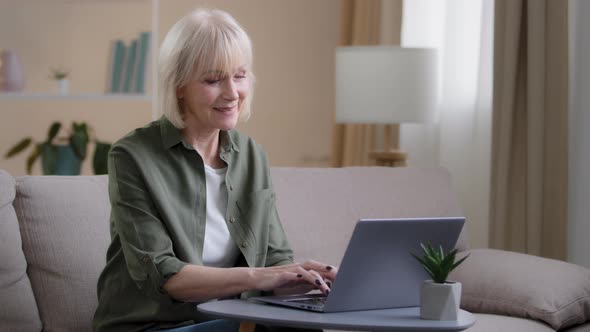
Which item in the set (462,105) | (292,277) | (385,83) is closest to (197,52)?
(292,277)

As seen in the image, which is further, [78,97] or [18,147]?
[78,97]

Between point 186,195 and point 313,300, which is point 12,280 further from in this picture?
point 313,300

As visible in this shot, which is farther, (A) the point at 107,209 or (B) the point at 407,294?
(A) the point at 107,209

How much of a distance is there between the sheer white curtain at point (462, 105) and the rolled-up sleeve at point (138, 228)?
223cm

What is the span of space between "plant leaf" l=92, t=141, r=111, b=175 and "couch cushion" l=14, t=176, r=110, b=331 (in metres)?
1.74

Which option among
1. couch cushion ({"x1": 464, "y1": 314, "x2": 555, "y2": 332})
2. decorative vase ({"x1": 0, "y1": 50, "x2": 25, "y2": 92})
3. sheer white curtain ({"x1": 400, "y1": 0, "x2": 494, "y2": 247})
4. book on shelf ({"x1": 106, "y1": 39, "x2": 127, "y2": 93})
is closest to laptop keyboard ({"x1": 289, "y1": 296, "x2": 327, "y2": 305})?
couch cushion ({"x1": 464, "y1": 314, "x2": 555, "y2": 332})

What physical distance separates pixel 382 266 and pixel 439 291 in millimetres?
117

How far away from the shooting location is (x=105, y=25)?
472cm

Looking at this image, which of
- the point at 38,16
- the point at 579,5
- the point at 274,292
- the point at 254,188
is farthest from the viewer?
the point at 38,16

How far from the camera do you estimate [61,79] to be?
4.65 metres

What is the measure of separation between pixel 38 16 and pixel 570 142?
2.64 metres

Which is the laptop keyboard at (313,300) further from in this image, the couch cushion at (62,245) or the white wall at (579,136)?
the white wall at (579,136)

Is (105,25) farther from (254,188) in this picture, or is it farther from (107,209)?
(254,188)

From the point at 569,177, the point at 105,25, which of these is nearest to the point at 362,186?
the point at 569,177
